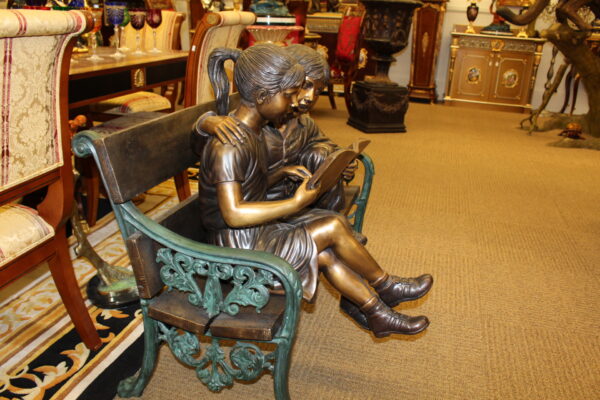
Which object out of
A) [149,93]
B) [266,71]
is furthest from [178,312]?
[149,93]

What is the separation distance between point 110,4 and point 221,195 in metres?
2.18

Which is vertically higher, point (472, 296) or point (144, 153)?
point (144, 153)

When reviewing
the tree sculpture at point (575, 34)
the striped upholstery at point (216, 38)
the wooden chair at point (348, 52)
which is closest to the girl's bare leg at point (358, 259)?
the striped upholstery at point (216, 38)

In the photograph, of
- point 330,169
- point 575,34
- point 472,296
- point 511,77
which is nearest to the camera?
point 330,169

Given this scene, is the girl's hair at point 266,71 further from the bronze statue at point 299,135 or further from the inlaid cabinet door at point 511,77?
the inlaid cabinet door at point 511,77

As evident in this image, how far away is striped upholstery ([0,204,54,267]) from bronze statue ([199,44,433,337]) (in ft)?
1.62

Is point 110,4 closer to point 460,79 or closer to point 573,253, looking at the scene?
point 573,253

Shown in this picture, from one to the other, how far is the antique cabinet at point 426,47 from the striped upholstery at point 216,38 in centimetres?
402

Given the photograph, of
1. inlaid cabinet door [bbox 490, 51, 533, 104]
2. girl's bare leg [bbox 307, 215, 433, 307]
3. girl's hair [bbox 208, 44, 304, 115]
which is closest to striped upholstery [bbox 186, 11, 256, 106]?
girl's hair [bbox 208, 44, 304, 115]

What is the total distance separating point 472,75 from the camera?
676 centimetres

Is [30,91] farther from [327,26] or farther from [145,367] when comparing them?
[327,26]

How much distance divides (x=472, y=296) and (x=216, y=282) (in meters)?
1.39

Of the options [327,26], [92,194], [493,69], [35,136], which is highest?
[327,26]

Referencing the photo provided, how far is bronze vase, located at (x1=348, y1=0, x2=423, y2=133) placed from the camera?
Answer: 480 centimetres
